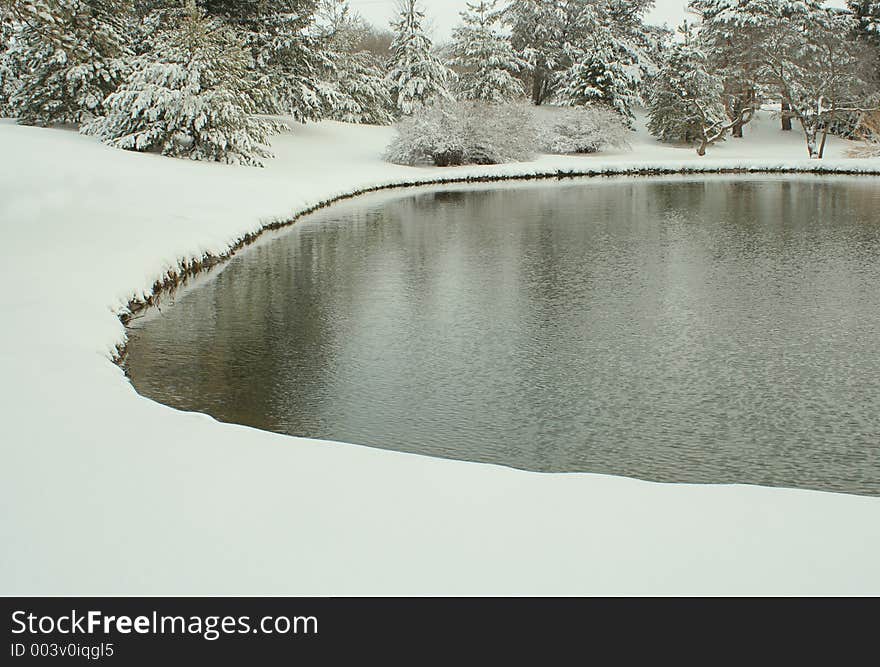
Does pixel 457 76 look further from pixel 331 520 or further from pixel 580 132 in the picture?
pixel 331 520

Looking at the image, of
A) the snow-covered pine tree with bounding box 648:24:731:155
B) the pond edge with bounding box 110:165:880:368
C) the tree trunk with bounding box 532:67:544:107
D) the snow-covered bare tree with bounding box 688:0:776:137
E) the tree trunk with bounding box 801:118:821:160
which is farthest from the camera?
the tree trunk with bounding box 532:67:544:107

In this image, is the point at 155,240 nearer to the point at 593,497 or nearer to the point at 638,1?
the point at 593,497

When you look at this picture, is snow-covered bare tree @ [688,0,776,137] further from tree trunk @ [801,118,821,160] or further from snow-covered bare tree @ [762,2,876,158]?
tree trunk @ [801,118,821,160]

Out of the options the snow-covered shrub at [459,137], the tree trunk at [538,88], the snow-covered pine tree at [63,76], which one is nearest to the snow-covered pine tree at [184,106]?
the snow-covered pine tree at [63,76]

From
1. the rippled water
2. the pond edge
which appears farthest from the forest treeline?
the rippled water

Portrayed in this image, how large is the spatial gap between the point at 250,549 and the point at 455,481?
1.25 meters

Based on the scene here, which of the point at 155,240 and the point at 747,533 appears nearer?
the point at 747,533

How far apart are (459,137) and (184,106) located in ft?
37.2

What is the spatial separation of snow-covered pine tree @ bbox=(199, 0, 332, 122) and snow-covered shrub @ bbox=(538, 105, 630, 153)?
10.2 meters

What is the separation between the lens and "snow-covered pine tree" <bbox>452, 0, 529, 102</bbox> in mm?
47094

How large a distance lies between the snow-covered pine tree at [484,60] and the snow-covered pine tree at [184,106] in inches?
767

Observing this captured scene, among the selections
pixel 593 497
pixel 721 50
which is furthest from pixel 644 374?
pixel 721 50

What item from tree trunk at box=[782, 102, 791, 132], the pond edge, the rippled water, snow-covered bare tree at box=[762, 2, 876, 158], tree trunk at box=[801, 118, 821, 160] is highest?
snow-covered bare tree at box=[762, 2, 876, 158]
